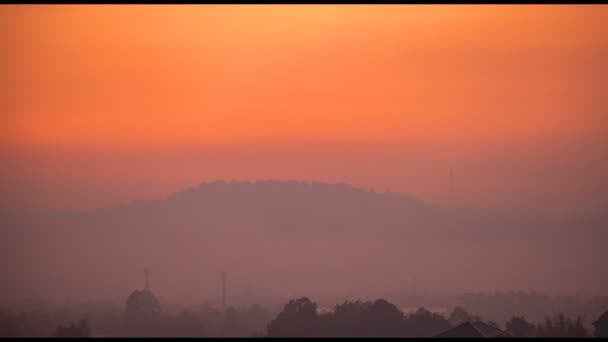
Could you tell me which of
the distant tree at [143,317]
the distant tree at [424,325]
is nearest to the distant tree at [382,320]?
the distant tree at [424,325]

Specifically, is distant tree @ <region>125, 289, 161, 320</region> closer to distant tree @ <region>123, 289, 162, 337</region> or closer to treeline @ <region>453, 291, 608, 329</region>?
distant tree @ <region>123, 289, 162, 337</region>

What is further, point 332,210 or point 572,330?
point 332,210

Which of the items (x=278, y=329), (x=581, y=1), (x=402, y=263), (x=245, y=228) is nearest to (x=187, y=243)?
(x=245, y=228)

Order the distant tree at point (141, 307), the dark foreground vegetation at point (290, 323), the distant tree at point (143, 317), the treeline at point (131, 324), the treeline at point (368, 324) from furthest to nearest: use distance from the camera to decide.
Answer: the distant tree at point (141, 307) → the distant tree at point (143, 317) → the treeline at point (131, 324) → the dark foreground vegetation at point (290, 323) → the treeline at point (368, 324)

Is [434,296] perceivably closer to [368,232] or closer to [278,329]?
[368,232]

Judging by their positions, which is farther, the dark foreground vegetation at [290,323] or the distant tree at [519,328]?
the dark foreground vegetation at [290,323]

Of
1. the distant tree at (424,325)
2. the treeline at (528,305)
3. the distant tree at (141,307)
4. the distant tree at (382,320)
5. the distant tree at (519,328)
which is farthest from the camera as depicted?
the treeline at (528,305)

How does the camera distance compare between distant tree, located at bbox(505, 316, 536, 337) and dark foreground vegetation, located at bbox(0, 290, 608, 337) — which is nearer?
distant tree, located at bbox(505, 316, 536, 337)

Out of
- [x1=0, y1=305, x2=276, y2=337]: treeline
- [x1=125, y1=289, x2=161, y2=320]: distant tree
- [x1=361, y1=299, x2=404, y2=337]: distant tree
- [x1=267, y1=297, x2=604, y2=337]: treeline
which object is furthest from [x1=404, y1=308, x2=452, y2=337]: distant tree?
[x1=125, y1=289, x2=161, y2=320]: distant tree

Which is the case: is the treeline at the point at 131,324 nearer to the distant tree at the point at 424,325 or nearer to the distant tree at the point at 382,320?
the distant tree at the point at 382,320
